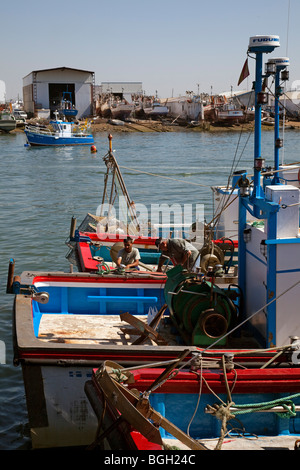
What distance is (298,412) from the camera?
719 cm

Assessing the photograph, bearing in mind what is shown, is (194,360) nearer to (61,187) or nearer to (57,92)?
(61,187)

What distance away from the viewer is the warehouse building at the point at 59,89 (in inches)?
3145

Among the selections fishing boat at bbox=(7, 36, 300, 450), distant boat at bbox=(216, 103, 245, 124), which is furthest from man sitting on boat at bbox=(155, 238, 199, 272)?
distant boat at bbox=(216, 103, 245, 124)

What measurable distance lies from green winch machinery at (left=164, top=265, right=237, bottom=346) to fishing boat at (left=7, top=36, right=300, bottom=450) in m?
0.01

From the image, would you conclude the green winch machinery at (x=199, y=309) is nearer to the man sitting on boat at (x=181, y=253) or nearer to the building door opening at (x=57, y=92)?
the man sitting on boat at (x=181, y=253)

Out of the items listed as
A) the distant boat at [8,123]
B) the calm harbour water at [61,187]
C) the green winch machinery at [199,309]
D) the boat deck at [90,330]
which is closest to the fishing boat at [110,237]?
the calm harbour water at [61,187]

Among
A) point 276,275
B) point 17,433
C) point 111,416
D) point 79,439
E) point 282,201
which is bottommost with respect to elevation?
point 17,433

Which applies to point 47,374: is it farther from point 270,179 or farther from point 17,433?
point 270,179

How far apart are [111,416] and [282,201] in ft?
10.7

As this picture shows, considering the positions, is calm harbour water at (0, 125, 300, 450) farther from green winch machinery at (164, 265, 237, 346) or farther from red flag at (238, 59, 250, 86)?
green winch machinery at (164, 265, 237, 346)

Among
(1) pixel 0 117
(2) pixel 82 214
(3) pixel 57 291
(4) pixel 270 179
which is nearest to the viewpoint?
(3) pixel 57 291

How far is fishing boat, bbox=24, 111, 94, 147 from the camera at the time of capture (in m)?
60.7

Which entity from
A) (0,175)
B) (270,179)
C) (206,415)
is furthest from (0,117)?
(206,415)

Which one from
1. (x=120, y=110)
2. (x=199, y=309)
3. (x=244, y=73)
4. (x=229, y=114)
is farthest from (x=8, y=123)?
(x=199, y=309)
